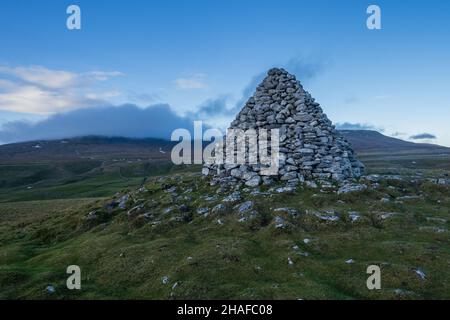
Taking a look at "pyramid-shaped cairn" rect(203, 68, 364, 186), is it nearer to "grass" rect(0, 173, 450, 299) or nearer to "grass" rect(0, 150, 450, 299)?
"grass" rect(0, 150, 450, 299)

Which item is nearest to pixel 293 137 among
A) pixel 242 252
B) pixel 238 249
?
pixel 238 249

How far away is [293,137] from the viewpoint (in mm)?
36906

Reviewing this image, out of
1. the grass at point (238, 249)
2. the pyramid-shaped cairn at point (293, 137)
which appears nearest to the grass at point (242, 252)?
the grass at point (238, 249)

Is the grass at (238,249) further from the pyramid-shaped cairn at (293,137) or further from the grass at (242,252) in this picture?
the pyramid-shaped cairn at (293,137)

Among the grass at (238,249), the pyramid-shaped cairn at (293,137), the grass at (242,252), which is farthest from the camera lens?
the pyramid-shaped cairn at (293,137)

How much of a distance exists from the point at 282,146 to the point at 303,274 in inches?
738

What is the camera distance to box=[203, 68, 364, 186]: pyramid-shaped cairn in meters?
35.3

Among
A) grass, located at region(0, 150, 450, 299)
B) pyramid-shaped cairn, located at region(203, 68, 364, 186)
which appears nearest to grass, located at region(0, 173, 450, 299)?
grass, located at region(0, 150, 450, 299)

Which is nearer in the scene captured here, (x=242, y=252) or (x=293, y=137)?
(x=242, y=252)

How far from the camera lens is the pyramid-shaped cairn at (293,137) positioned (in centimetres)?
3531

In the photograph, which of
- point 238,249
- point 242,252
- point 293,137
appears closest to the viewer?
point 242,252

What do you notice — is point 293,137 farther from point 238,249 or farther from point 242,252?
point 242,252

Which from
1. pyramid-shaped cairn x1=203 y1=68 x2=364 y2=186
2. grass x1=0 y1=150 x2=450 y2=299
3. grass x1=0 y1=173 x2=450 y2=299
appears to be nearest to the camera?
grass x1=0 y1=173 x2=450 y2=299

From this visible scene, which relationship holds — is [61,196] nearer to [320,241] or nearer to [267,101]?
[267,101]
